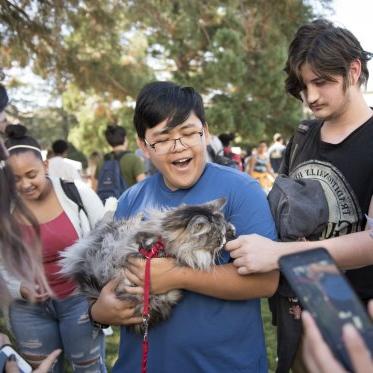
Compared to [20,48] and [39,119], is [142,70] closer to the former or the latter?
[20,48]

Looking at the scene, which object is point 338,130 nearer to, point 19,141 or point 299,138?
point 299,138

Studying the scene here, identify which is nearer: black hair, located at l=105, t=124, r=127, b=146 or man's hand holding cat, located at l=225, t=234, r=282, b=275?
man's hand holding cat, located at l=225, t=234, r=282, b=275

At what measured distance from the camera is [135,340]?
167cm

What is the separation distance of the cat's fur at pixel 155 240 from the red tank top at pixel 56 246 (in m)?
0.96

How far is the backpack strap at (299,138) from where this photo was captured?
2.02 m

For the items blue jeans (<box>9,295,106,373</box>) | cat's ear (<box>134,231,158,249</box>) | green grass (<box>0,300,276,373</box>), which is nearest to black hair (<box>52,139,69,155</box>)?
green grass (<box>0,300,276,373</box>)

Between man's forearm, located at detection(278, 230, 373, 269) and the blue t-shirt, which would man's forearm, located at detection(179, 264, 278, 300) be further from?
man's forearm, located at detection(278, 230, 373, 269)

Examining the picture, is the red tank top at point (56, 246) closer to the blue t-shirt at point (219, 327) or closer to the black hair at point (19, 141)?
the black hair at point (19, 141)

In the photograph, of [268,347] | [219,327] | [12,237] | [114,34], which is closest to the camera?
[12,237]

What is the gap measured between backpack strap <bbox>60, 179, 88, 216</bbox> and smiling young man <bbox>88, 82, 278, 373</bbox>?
43.3 inches

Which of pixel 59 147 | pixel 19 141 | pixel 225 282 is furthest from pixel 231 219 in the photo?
pixel 59 147

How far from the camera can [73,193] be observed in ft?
9.20

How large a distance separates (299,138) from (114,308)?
1.10 m

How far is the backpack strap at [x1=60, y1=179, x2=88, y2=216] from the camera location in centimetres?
279
